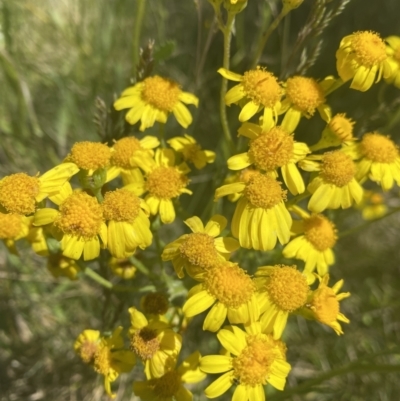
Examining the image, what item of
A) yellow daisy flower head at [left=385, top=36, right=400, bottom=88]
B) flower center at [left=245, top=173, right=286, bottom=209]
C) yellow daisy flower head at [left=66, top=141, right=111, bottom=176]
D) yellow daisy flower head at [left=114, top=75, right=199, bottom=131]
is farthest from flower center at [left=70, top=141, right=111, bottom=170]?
yellow daisy flower head at [left=385, top=36, right=400, bottom=88]

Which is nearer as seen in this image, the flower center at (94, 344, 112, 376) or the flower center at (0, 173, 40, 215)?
the flower center at (0, 173, 40, 215)

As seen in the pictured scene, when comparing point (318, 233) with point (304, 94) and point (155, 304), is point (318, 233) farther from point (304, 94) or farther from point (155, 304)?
point (155, 304)

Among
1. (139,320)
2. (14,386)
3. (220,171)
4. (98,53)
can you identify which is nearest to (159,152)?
(220,171)

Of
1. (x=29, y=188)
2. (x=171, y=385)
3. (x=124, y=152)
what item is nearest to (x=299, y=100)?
(x=124, y=152)

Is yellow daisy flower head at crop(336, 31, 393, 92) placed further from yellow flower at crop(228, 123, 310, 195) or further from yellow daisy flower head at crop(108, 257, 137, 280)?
yellow daisy flower head at crop(108, 257, 137, 280)

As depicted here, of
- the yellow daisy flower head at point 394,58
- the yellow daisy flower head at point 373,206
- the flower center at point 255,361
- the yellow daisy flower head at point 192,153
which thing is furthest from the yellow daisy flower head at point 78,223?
the yellow daisy flower head at point 373,206

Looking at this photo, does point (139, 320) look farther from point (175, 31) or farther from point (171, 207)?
point (175, 31)

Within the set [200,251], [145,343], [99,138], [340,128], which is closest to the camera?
[200,251]
